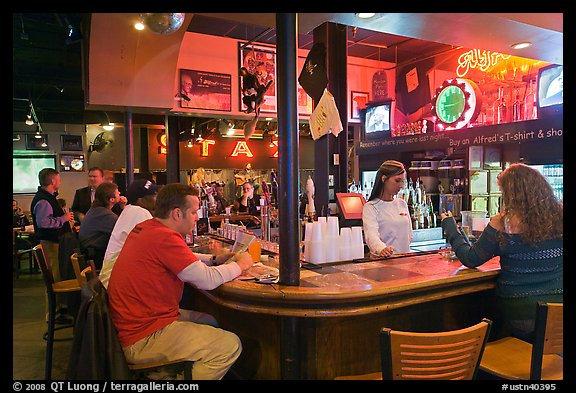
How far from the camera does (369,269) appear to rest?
2.67 meters

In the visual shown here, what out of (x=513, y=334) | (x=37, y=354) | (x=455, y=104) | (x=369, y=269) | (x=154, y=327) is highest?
(x=455, y=104)

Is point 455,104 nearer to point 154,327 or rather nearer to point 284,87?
point 284,87

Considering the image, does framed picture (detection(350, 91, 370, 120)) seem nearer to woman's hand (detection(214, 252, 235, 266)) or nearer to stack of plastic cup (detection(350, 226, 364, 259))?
stack of plastic cup (detection(350, 226, 364, 259))

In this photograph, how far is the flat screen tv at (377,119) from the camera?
7605 mm

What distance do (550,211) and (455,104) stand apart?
4.40 m

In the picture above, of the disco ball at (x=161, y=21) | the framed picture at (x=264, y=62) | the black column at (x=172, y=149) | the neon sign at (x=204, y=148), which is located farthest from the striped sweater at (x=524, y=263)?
the neon sign at (x=204, y=148)

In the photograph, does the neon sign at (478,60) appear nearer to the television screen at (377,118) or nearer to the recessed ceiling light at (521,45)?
the television screen at (377,118)

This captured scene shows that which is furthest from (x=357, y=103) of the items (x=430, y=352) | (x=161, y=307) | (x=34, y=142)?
(x=34, y=142)

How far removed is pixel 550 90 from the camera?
203 inches

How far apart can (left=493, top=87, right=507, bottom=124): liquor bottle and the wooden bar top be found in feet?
13.1

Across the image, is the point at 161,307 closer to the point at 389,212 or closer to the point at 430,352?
the point at 430,352

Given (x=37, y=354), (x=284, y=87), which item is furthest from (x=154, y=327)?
(x=37, y=354)

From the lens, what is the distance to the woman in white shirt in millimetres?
3496

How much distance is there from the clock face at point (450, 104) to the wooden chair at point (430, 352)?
5.12 metres
